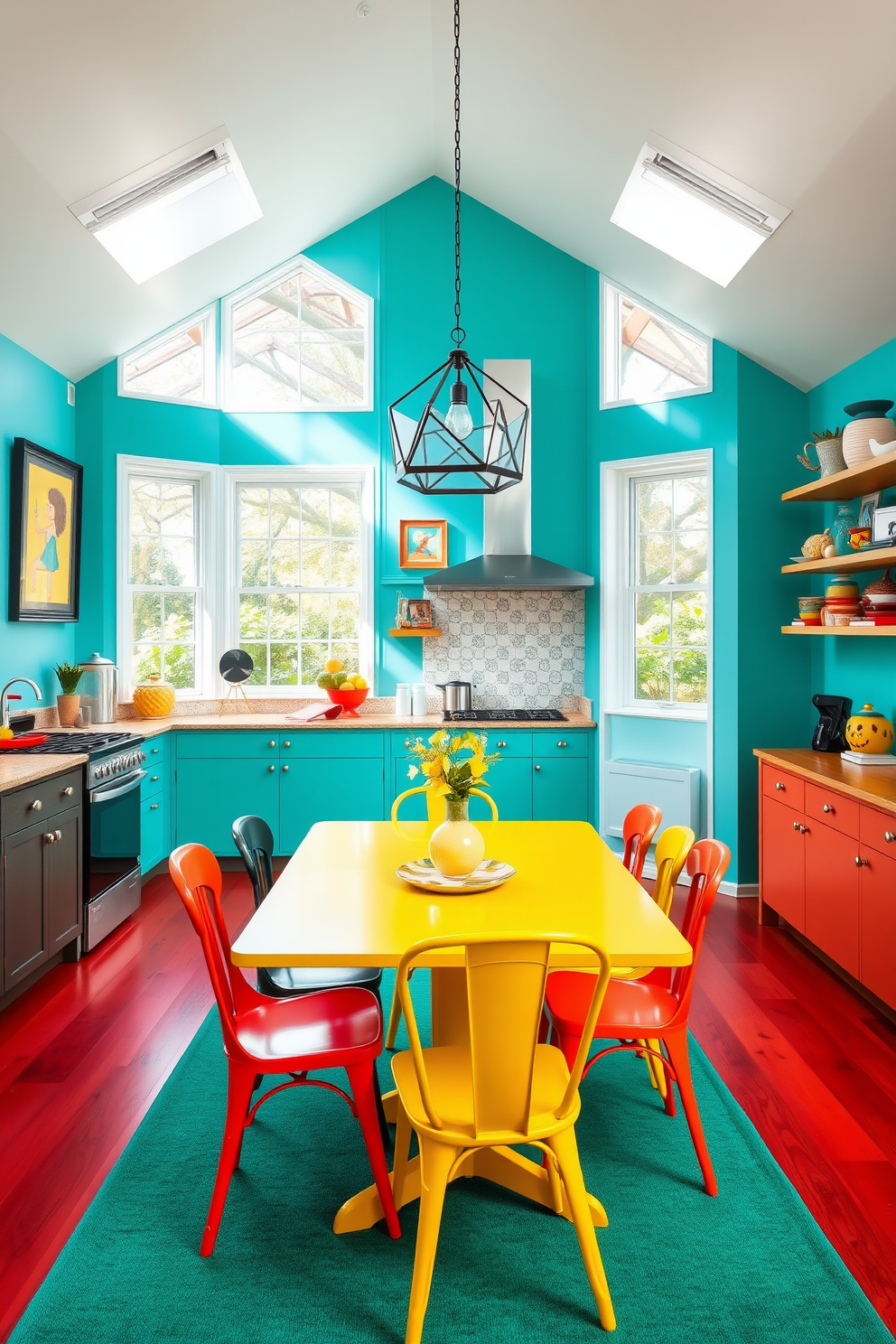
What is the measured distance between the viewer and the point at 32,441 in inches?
186

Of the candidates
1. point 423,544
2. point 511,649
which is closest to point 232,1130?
point 511,649

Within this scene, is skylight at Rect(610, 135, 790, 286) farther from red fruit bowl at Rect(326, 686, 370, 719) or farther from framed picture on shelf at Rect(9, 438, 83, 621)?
framed picture on shelf at Rect(9, 438, 83, 621)

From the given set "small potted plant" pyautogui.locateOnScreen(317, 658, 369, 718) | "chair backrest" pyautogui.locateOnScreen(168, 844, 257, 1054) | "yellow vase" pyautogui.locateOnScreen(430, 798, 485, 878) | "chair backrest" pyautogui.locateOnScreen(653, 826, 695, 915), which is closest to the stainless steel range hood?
A: "small potted plant" pyautogui.locateOnScreen(317, 658, 369, 718)

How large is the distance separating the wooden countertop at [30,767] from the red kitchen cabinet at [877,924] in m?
3.20

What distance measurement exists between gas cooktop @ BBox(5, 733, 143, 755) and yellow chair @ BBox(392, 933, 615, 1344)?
2.69 m

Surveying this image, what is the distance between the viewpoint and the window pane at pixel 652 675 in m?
5.39

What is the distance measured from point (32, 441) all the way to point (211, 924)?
361 cm

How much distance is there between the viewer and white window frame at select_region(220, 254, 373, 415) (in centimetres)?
583

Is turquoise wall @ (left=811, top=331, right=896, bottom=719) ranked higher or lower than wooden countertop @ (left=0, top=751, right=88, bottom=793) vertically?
higher

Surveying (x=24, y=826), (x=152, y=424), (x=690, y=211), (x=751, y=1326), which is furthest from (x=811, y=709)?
(x=152, y=424)

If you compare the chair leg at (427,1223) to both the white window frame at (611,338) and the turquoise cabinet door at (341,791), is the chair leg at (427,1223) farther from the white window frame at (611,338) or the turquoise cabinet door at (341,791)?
the white window frame at (611,338)

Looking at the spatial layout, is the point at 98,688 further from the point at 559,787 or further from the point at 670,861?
the point at 670,861

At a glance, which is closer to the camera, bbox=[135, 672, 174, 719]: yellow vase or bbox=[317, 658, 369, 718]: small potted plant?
bbox=[135, 672, 174, 719]: yellow vase

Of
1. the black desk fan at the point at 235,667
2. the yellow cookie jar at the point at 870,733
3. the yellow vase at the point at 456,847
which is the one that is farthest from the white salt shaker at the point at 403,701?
the yellow vase at the point at 456,847
